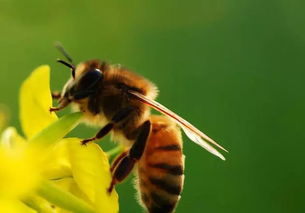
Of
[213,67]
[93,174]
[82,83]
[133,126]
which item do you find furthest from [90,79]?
[213,67]

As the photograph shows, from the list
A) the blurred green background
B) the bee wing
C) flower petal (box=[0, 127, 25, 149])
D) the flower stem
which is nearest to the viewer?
flower petal (box=[0, 127, 25, 149])

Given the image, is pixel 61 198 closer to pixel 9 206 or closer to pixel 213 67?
pixel 9 206

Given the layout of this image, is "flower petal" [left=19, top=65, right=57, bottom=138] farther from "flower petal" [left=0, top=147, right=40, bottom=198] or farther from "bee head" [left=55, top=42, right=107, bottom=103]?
"flower petal" [left=0, top=147, right=40, bottom=198]

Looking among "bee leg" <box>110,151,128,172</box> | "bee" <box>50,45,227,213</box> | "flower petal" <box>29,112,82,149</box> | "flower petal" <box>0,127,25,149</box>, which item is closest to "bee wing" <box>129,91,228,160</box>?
"bee" <box>50,45,227,213</box>

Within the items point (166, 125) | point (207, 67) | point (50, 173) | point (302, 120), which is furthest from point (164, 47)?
point (50, 173)

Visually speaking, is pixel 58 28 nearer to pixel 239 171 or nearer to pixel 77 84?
pixel 239 171

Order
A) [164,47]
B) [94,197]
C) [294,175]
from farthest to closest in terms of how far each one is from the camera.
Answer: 1. [164,47]
2. [294,175]
3. [94,197]
